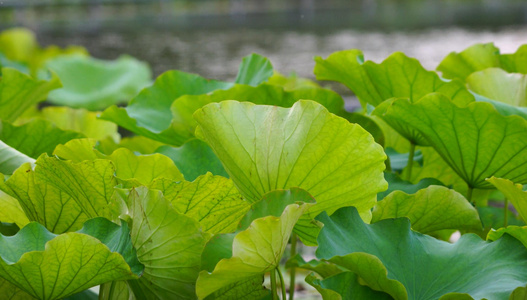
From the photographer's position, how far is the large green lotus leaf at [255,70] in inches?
23.8

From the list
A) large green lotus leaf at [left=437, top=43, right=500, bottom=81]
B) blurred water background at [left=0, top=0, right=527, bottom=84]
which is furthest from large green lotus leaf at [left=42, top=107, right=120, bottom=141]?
blurred water background at [left=0, top=0, right=527, bottom=84]

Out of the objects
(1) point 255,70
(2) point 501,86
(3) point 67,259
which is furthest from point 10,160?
(2) point 501,86

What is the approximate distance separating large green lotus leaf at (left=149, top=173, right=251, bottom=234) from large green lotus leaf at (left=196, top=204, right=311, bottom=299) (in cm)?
→ 5

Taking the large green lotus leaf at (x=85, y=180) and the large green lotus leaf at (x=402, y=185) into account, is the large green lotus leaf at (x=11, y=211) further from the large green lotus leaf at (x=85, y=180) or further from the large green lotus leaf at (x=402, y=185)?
the large green lotus leaf at (x=402, y=185)

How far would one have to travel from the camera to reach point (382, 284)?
0.35 metres

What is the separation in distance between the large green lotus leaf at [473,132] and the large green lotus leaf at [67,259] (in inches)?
7.8

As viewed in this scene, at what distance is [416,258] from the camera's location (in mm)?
379

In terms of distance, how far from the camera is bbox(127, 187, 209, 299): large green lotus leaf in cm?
34

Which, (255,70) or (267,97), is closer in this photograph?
(267,97)

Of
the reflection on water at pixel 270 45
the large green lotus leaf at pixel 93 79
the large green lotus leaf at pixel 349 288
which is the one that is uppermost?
the reflection on water at pixel 270 45

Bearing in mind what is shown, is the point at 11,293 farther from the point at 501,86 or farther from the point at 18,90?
the point at 501,86

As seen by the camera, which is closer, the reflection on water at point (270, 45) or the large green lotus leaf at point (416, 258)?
the large green lotus leaf at point (416, 258)

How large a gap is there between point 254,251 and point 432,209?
155 mm

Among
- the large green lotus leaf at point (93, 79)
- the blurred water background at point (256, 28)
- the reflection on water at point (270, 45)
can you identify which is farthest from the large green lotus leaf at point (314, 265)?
the reflection on water at point (270, 45)
